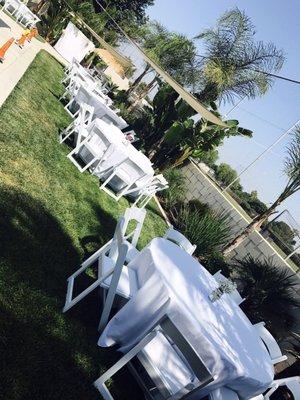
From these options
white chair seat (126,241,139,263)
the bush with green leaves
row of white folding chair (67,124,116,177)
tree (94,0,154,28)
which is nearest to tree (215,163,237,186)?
tree (94,0,154,28)

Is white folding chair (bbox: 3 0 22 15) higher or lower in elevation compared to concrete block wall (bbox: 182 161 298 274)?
lower

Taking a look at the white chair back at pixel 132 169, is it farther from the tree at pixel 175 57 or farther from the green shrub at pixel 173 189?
the tree at pixel 175 57

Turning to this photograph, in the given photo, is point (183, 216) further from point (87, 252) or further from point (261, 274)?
point (87, 252)

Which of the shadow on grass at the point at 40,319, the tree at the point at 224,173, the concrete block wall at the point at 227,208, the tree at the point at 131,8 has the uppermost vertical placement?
the tree at the point at 131,8

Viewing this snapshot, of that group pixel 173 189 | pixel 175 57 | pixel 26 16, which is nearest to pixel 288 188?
pixel 173 189

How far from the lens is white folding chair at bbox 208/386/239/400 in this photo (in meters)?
3.83

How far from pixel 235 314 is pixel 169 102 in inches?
437

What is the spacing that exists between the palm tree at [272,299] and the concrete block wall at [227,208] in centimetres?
121

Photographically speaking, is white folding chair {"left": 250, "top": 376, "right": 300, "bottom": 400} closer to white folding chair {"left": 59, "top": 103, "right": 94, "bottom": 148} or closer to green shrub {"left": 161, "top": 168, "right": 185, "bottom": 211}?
white folding chair {"left": 59, "top": 103, "right": 94, "bottom": 148}

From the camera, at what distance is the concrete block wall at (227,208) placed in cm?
1076

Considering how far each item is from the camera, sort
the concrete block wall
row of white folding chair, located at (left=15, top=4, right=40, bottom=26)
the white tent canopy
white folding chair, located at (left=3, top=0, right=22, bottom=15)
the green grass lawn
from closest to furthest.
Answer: the green grass lawn → the concrete block wall → row of white folding chair, located at (left=15, top=4, right=40, bottom=26) → white folding chair, located at (left=3, top=0, right=22, bottom=15) → the white tent canopy

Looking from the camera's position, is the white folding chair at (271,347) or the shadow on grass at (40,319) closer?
the shadow on grass at (40,319)

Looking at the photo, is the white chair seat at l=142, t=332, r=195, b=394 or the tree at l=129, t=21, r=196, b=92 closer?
the white chair seat at l=142, t=332, r=195, b=394

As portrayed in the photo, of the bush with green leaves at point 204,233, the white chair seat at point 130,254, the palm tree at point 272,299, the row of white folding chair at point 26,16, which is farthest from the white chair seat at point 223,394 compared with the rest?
the row of white folding chair at point 26,16
